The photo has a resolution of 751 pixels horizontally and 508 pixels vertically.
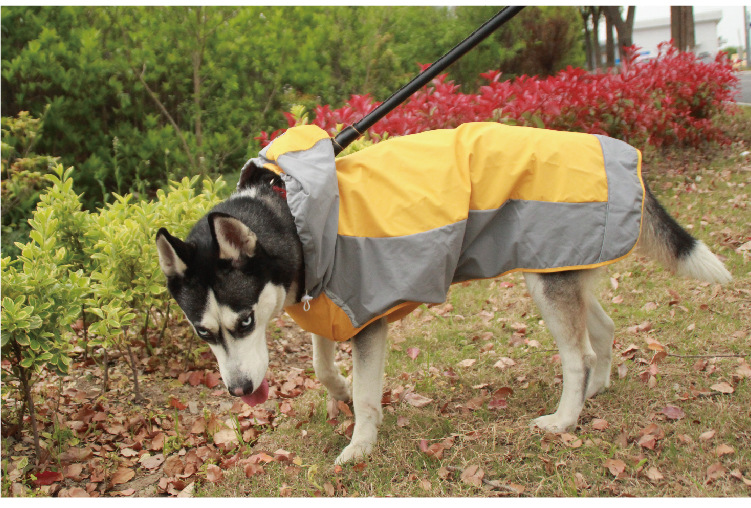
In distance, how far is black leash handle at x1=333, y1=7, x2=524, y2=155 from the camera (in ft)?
10.5

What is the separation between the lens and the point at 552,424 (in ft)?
10.9

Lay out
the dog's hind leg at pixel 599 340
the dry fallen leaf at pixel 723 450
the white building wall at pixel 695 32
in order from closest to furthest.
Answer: the dry fallen leaf at pixel 723 450 → the dog's hind leg at pixel 599 340 → the white building wall at pixel 695 32

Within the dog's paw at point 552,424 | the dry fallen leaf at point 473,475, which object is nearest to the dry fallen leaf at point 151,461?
the dry fallen leaf at point 473,475

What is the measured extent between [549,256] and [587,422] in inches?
41.3

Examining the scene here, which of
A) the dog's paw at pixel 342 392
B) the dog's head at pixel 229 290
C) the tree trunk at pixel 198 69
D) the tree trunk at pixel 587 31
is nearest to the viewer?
the dog's head at pixel 229 290

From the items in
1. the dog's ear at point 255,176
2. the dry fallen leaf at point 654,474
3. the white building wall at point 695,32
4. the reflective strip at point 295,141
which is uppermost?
the reflective strip at point 295,141

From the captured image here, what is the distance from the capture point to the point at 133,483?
128 inches

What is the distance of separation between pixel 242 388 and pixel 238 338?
0.78 feet

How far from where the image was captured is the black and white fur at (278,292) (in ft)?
9.20

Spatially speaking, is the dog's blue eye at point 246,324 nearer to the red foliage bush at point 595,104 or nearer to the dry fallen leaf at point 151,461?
the dry fallen leaf at point 151,461

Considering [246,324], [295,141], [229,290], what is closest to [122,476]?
[246,324]

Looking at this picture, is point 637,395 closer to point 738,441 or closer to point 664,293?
point 738,441

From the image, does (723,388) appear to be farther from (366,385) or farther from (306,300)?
(306,300)

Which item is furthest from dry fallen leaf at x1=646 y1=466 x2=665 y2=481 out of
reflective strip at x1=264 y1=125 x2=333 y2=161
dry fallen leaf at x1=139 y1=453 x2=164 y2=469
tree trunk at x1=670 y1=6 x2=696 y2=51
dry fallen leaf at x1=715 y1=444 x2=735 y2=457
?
tree trunk at x1=670 y1=6 x2=696 y2=51
